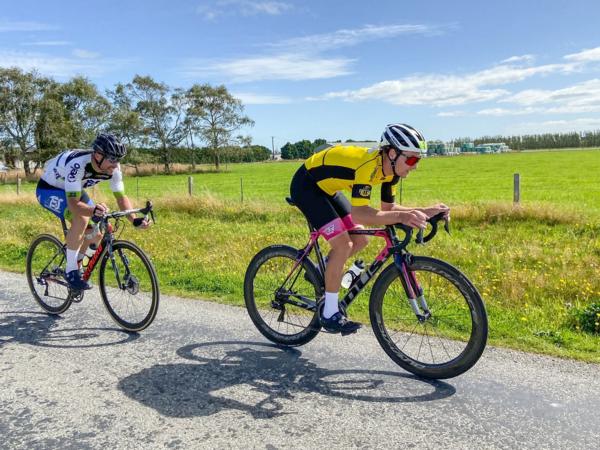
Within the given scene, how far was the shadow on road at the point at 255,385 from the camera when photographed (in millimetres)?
3379

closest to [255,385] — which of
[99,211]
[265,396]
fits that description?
[265,396]

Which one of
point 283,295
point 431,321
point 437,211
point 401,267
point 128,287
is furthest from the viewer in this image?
point 128,287

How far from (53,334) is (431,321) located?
376cm

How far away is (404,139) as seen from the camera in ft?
11.7

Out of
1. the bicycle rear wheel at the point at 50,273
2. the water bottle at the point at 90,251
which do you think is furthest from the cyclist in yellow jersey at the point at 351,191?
the bicycle rear wheel at the point at 50,273

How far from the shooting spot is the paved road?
2.93 meters

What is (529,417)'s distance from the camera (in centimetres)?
307

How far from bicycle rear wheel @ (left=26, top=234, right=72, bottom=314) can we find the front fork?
380 centimetres

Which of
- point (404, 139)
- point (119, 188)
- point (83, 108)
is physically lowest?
point (119, 188)

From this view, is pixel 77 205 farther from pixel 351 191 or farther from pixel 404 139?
pixel 404 139

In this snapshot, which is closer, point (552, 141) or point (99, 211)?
point (99, 211)

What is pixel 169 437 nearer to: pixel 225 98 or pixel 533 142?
pixel 225 98

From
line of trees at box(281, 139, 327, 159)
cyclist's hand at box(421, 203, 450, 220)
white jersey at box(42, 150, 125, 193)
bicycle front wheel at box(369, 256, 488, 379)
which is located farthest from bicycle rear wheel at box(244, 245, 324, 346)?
line of trees at box(281, 139, 327, 159)

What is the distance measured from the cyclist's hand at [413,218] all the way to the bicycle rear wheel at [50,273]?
392 cm
